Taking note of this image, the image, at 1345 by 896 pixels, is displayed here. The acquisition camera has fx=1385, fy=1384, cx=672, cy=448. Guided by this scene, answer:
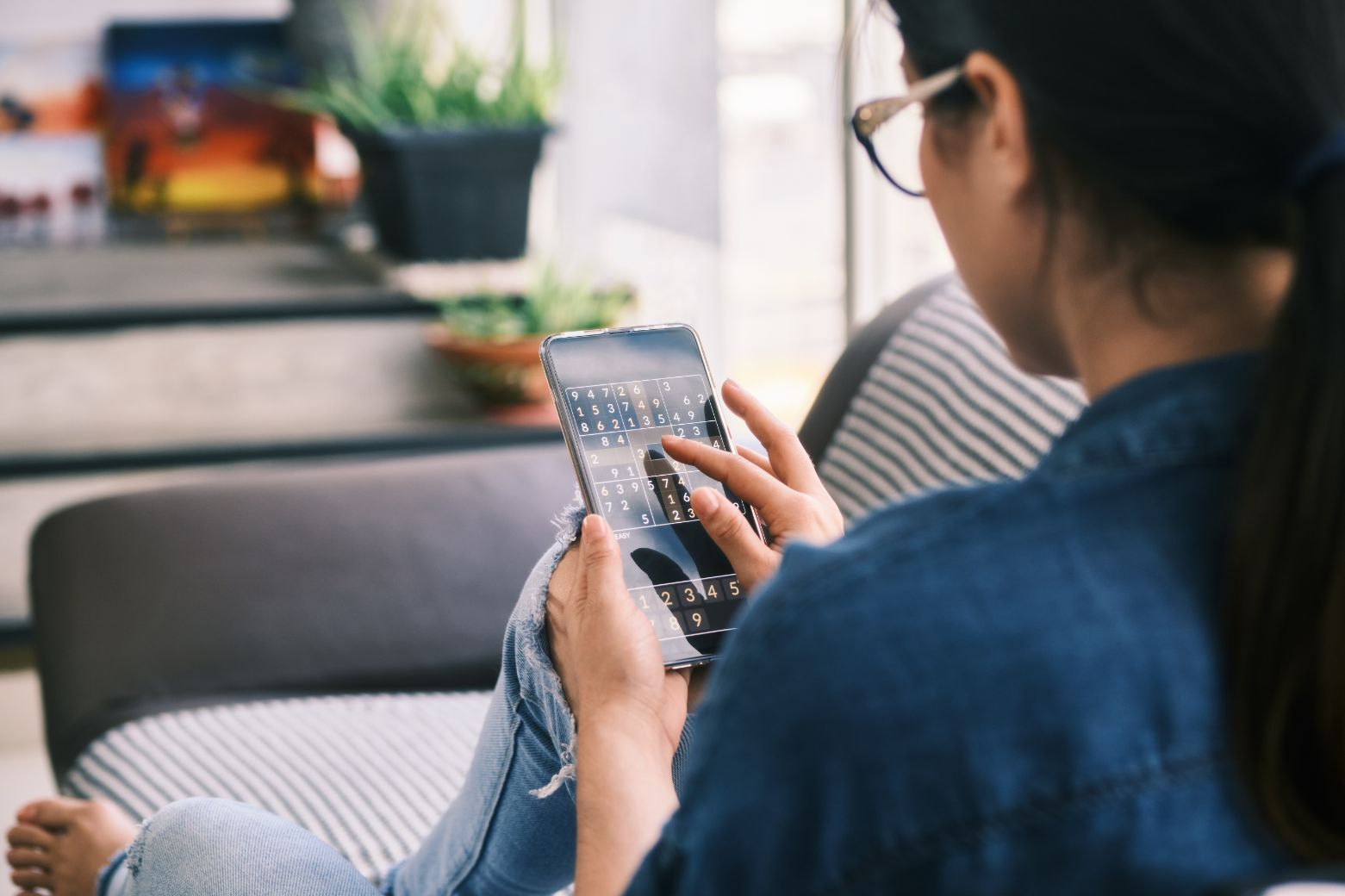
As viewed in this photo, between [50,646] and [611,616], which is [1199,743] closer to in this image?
[611,616]

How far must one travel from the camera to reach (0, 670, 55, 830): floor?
5.77ft

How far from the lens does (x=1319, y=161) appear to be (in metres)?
0.40

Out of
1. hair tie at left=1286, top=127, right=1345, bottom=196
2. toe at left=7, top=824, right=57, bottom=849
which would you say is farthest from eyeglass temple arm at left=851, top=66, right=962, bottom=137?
toe at left=7, top=824, right=57, bottom=849

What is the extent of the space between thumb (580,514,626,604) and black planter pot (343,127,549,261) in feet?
5.53

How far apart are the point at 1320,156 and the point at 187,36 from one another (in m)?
2.84

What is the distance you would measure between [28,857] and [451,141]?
1.46m

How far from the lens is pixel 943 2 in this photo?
1.65 ft

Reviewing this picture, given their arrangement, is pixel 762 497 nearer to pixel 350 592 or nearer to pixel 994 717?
pixel 994 717

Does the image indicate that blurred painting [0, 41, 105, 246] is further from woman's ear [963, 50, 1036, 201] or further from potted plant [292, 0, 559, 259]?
woman's ear [963, 50, 1036, 201]

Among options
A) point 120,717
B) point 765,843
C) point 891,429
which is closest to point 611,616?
point 765,843

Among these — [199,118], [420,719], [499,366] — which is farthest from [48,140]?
[420,719]

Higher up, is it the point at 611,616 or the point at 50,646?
the point at 611,616

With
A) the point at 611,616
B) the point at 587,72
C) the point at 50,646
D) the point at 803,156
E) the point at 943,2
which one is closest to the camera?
the point at 943,2

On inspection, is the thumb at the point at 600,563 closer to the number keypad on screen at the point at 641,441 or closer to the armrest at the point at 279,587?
the number keypad on screen at the point at 641,441
